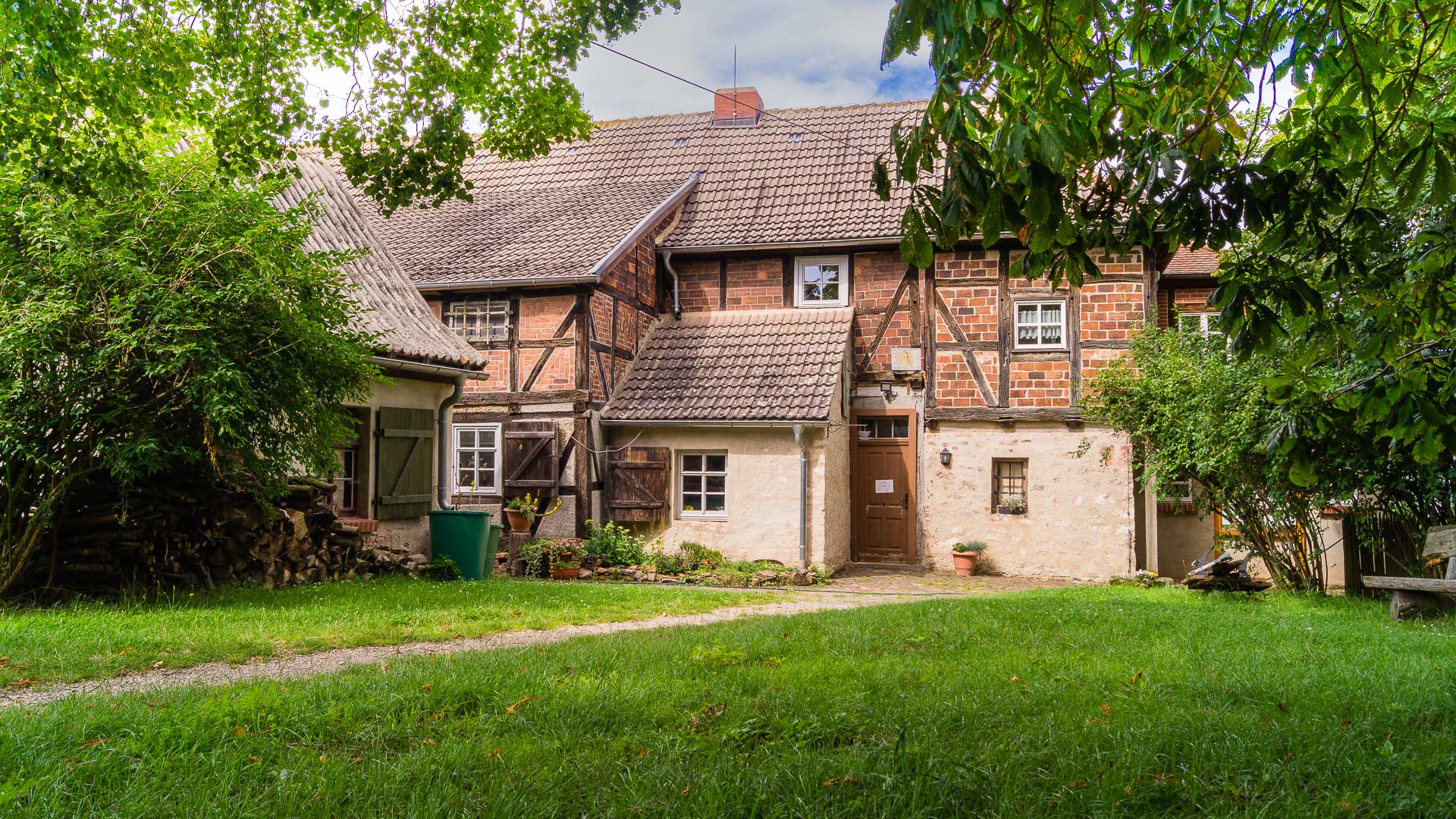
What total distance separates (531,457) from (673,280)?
4.13 m

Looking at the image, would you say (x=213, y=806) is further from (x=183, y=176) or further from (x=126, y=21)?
(x=183, y=176)

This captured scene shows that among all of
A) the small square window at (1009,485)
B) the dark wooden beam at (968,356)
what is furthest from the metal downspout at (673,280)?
the small square window at (1009,485)

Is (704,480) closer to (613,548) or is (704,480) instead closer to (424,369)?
(613,548)

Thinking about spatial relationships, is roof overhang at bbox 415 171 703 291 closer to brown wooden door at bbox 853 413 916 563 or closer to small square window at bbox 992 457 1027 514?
brown wooden door at bbox 853 413 916 563

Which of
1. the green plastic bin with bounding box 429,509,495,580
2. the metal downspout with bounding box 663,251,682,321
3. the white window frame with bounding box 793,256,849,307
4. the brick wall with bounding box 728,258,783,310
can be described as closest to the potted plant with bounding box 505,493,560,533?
the green plastic bin with bounding box 429,509,495,580

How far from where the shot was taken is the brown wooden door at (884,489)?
16375 millimetres

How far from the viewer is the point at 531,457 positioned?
15117 millimetres

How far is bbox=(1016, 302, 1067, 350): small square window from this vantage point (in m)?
16.1

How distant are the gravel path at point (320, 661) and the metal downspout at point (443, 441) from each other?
4693 millimetres

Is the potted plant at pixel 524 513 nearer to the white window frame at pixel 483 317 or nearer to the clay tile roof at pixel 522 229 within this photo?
the white window frame at pixel 483 317

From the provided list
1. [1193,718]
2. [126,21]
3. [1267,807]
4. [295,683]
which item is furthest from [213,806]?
[126,21]

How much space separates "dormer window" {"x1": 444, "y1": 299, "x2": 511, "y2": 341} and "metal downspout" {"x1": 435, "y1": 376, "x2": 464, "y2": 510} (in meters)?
2.76

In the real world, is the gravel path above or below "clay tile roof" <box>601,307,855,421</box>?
below

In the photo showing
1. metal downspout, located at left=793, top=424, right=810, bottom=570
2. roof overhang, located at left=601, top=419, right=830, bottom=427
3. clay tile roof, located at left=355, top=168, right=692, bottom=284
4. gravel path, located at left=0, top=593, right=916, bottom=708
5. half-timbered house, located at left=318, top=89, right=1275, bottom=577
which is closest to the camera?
gravel path, located at left=0, top=593, right=916, bottom=708
